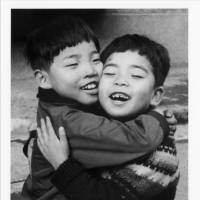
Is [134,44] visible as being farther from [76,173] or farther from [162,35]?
[76,173]

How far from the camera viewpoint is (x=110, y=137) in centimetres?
123

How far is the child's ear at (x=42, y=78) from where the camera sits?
1.30m

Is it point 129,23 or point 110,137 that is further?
point 129,23

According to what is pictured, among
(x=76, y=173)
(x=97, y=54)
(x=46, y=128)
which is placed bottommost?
(x=76, y=173)

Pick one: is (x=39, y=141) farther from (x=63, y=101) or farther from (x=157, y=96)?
(x=157, y=96)

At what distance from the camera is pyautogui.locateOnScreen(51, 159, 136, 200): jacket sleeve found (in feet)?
4.07

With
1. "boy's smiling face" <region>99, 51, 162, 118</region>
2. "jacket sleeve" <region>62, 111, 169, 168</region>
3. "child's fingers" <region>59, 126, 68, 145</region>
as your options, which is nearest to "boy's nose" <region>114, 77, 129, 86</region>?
"boy's smiling face" <region>99, 51, 162, 118</region>

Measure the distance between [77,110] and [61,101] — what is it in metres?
0.06

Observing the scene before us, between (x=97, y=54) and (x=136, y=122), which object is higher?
(x=97, y=54)

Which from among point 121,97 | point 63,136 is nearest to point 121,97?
point 121,97

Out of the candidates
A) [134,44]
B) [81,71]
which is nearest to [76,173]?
[81,71]

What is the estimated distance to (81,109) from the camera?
50.7 inches

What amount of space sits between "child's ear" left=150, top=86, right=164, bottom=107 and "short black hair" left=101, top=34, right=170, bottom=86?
16 mm

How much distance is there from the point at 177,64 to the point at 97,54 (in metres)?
0.25
